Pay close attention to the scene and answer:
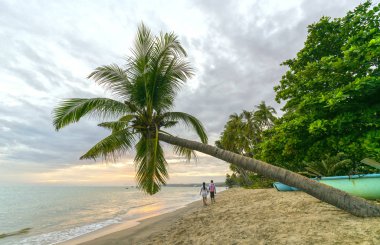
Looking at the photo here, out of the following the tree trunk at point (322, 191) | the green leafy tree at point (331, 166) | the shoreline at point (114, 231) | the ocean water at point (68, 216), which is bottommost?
the ocean water at point (68, 216)

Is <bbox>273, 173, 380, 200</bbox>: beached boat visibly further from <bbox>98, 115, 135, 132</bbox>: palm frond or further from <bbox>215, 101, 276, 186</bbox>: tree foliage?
<bbox>215, 101, 276, 186</bbox>: tree foliage

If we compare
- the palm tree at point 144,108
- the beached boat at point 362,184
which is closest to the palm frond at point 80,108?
the palm tree at point 144,108

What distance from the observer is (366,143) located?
705cm

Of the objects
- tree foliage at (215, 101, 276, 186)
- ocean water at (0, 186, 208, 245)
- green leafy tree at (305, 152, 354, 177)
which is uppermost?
tree foliage at (215, 101, 276, 186)

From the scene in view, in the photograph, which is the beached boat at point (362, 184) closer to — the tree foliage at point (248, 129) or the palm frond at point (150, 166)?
the palm frond at point (150, 166)

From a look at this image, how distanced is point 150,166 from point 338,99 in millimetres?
6023

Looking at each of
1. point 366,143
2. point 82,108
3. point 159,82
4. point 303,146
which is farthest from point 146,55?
point 366,143

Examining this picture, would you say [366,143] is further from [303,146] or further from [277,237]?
[277,237]

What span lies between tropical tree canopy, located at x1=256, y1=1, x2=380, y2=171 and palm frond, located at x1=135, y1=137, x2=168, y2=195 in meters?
4.81

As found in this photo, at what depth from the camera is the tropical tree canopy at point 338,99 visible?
7.16 metres

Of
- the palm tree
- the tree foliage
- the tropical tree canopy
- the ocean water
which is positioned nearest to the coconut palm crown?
the palm tree

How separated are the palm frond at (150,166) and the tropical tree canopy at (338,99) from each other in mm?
4807

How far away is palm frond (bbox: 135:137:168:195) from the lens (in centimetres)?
714

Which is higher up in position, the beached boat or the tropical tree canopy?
the tropical tree canopy
